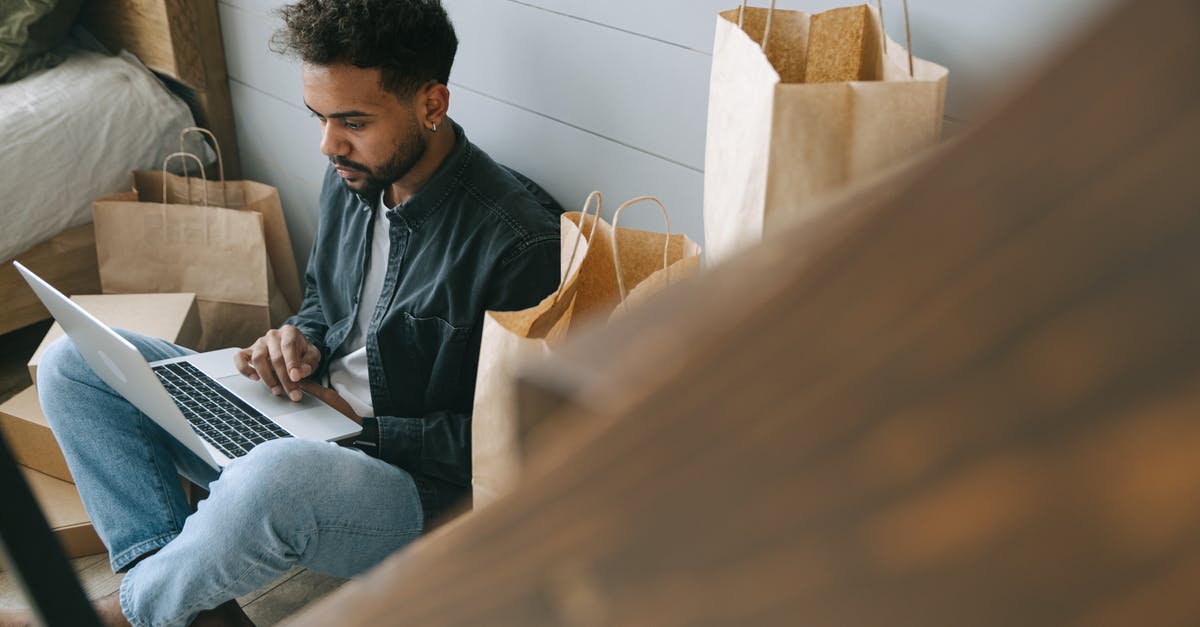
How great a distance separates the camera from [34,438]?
177cm

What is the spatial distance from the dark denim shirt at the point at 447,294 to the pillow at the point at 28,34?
1076 mm

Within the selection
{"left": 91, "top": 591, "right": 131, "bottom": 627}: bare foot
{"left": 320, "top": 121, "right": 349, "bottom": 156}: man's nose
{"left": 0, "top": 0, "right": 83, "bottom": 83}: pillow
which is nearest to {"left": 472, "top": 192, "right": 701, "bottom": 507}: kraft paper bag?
{"left": 320, "top": 121, "right": 349, "bottom": 156}: man's nose

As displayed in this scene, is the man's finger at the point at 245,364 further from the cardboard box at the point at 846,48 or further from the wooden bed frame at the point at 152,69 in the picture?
the cardboard box at the point at 846,48

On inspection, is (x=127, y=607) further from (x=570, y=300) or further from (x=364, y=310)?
(x=570, y=300)

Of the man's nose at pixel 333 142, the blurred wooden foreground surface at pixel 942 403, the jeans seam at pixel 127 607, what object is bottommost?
the jeans seam at pixel 127 607

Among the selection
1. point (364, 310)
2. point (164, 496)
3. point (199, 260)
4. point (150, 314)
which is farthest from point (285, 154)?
point (164, 496)

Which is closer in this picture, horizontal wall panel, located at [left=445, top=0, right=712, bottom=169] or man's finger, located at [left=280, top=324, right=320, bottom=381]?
horizontal wall panel, located at [left=445, top=0, right=712, bottom=169]

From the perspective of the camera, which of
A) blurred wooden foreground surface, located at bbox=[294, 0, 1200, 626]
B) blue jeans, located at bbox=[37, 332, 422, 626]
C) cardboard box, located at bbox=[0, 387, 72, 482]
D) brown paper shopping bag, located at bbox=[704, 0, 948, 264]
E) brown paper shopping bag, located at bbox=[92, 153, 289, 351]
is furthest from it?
brown paper shopping bag, located at bbox=[92, 153, 289, 351]

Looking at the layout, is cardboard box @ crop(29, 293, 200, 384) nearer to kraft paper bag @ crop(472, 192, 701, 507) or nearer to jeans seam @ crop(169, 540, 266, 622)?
jeans seam @ crop(169, 540, 266, 622)

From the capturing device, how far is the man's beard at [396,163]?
1506 mm

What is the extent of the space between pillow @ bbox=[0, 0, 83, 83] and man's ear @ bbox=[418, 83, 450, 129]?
1187 mm

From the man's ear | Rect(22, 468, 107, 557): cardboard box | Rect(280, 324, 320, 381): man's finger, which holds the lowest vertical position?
Rect(22, 468, 107, 557): cardboard box

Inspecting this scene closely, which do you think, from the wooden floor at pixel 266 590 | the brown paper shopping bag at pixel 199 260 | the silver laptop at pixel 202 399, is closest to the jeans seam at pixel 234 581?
the silver laptop at pixel 202 399

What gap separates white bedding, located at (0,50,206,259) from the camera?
6.66 feet
